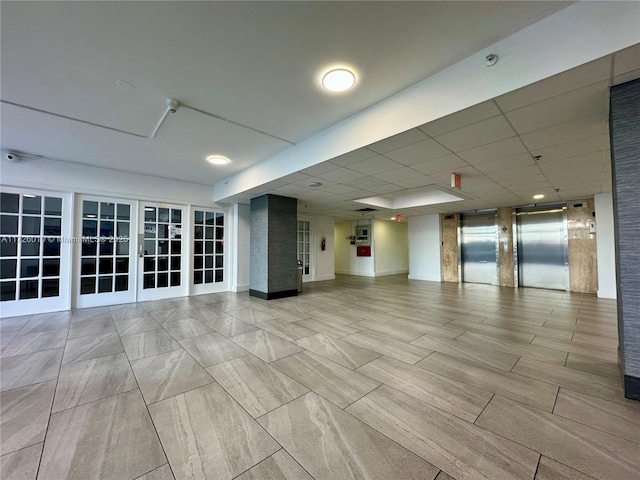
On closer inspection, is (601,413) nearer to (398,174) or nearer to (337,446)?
(337,446)

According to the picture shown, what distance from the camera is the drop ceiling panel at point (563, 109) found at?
2.09 metres

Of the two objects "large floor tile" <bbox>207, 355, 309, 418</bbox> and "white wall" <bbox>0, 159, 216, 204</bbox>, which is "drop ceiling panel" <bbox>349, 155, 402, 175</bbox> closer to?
"large floor tile" <bbox>207, 355, 309, 418</bbox>

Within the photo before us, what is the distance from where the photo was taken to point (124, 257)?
561cm

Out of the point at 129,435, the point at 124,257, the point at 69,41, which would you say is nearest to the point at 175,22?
the point at 69,41

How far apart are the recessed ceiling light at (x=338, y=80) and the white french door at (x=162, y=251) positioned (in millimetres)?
5380

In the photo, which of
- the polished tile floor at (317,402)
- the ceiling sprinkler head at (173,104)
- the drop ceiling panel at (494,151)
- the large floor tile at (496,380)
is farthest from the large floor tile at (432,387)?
the ceiling sprinkler head at (173,104)

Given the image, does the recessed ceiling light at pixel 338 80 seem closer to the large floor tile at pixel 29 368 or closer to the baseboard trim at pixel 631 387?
the baseboard trim at pixel 631 387

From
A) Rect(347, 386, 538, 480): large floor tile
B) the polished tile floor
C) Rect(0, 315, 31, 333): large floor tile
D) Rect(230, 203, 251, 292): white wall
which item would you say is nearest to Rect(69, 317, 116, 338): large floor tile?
the polished tile floor

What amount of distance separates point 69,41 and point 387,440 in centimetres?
385

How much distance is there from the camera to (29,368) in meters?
2.53

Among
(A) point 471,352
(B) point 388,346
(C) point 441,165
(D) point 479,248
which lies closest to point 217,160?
(C) point 441,165

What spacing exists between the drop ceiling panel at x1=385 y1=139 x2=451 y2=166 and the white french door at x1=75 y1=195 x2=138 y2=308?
5.90 meters

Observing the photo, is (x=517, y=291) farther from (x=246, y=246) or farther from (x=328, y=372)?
(x=246, y=246)

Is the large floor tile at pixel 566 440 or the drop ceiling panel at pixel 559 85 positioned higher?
the drop ceiling panel at pixel 559 85
